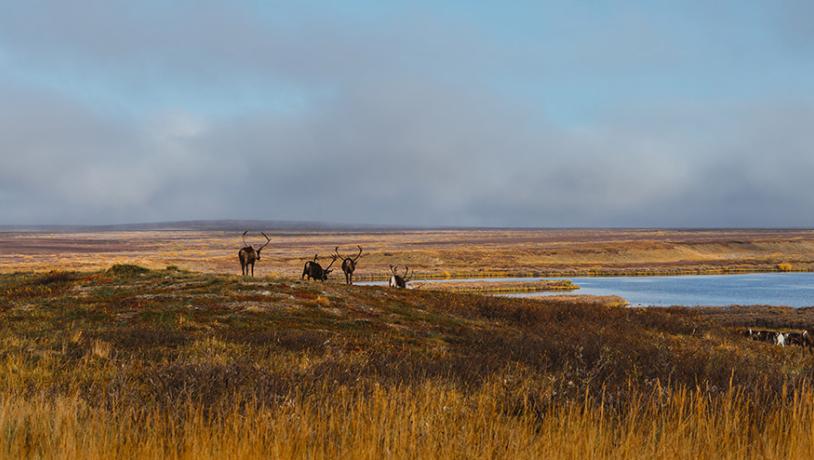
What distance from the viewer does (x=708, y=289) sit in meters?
58.3

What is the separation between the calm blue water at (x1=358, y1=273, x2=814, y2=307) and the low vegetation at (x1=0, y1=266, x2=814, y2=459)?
96.6 ft

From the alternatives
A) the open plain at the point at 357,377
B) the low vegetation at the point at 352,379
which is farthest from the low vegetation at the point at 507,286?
the low vegetation at the point at 352,379

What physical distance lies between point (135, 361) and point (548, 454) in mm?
6955

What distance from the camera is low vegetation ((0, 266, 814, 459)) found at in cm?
514

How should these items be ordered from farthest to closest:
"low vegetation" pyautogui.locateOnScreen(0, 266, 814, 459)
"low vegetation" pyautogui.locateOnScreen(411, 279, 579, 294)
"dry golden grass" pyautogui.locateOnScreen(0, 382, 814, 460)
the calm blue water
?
1. "low vegetation" pyautogui.locateOnScreen(411, 279, 579, 294)
2. the calm blue water
3. "low vegetation" pyautogui.locateOnScreen(0, 266, 814, 459)
4. "dry golden grass" pyautogui.locateOnScreen(0, 382, 814, 460)

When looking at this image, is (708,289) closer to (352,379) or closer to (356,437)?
(352,379)

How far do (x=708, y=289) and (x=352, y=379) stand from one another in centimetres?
5821

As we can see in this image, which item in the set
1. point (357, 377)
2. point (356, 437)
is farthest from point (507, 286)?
point (356, 437)

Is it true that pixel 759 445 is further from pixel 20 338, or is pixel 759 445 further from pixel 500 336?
pixel 20 338

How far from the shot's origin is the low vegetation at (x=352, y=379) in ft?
16.9

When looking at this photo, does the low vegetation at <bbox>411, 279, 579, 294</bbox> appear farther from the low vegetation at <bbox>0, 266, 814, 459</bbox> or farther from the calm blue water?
the low vegetation at <bbox>0, 266, 814, 459</bbox>

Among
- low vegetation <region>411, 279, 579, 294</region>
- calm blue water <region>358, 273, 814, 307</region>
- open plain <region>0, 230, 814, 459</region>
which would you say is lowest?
calm blue water <region>358, 273, 814, 307</region>

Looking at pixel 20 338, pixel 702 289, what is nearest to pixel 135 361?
pixel 20 338

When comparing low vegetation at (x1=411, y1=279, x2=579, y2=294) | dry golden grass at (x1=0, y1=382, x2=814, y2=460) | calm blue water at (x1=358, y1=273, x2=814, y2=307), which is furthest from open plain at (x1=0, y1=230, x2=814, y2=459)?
low vegetation at (x1=411, y1=279, x2=579, y2=294)
